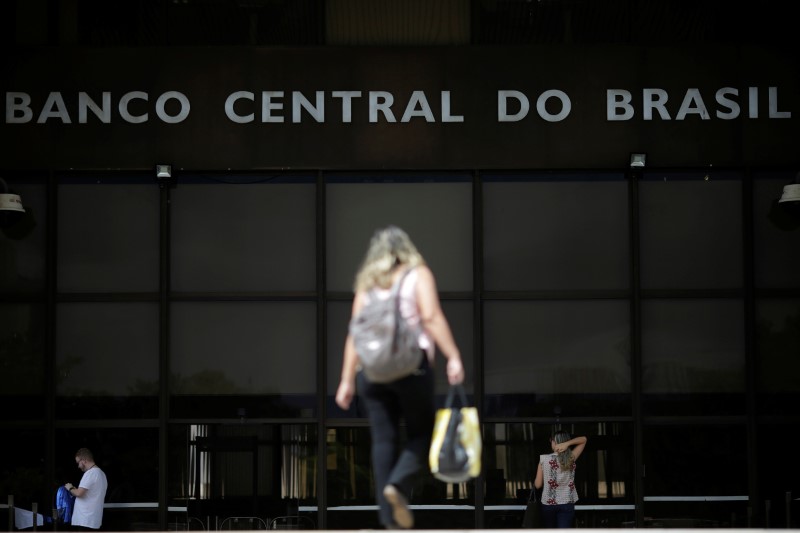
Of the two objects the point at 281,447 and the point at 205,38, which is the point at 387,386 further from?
the point at 205,38

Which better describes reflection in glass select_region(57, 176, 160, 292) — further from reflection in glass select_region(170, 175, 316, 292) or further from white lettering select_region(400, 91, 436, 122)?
white lettering select_region(400, 91, 436, 122)

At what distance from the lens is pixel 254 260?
13.0 metres

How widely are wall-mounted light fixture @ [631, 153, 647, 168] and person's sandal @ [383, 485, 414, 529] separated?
271 inches

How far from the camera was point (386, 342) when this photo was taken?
22.2 feet

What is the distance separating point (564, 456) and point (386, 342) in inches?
234

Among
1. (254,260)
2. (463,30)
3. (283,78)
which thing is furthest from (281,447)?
(463,30)

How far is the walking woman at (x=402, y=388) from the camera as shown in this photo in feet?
22.4

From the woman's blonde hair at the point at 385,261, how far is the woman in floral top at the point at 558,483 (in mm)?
5626

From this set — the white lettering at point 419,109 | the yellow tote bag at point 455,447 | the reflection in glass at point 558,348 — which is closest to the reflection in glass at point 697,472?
the reflection in glass at point 558,348

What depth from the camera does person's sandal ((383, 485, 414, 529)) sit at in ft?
22.2

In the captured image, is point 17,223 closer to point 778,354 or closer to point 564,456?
point 564,456

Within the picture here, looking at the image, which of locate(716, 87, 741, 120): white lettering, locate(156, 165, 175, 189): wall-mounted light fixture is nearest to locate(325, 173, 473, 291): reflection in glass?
locate(156, 165, 175, 189): wall-mounted light fixture

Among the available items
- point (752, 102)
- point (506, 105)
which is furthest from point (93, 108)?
point (752, 102)

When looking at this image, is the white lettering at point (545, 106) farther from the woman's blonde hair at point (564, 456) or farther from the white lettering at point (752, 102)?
the woman's blonde hair at point (564, 456)
